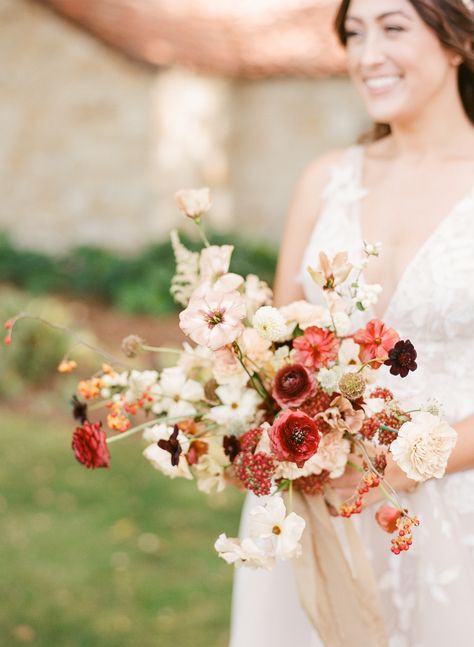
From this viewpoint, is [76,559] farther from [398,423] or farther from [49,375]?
[398,423]

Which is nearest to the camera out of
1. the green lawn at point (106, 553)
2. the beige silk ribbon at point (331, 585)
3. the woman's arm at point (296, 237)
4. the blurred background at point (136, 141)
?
the beige silk ribbon at point (331, 585)

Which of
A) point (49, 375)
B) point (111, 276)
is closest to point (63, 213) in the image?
point (111, 276)

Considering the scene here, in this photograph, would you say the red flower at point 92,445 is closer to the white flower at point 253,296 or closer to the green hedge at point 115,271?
the white flower at point 253,296

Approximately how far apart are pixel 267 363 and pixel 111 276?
21.5ft

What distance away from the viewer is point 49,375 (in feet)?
23.2

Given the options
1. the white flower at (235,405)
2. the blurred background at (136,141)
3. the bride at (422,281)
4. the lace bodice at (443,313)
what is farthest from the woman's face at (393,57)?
the blurred background at (136,141)

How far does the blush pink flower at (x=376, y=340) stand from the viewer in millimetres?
1703

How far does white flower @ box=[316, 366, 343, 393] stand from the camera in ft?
5.64

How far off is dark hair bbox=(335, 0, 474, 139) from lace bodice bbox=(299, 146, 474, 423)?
370 millimetres

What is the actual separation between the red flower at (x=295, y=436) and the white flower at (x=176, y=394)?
1.10 feet

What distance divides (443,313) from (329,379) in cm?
67

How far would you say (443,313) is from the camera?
90.3 inches

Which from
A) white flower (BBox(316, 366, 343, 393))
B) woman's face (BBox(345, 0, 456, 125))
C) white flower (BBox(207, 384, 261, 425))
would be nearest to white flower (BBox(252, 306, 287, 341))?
white flower (BBox(316, 366, 343, 393))

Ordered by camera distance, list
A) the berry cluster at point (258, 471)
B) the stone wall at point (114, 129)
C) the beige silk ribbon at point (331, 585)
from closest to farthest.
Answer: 1. the berry cluster at point (258, 471)
2. the beige silk ribbon at point (331, 585)
3. the stone wall at point (114, 129)
